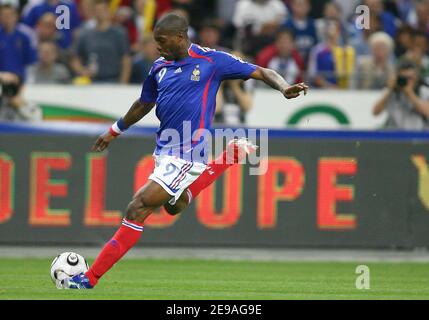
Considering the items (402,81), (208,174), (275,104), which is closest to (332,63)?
(275,104)

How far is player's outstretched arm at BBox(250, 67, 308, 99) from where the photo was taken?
10.1 metres

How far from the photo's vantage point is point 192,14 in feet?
65.2

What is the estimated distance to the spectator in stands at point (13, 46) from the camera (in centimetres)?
1794

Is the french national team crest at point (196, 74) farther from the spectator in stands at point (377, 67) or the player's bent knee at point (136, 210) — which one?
the spectator in stands at point (377, 67)

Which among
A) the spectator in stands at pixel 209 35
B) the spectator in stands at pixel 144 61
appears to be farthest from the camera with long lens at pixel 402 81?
the spectator in stands at pixel 144 61

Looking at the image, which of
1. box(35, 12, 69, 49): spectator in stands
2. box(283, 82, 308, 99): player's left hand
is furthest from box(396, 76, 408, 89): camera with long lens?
box(283, 82, 308, 99): player's left hand

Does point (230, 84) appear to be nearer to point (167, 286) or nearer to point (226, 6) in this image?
point (226, 6)

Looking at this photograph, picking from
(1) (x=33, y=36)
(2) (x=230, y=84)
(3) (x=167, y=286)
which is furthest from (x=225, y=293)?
(1) (x=33, y=36)

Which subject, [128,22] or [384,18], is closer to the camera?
[384,18]

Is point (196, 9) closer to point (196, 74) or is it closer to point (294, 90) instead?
point (196, 74)

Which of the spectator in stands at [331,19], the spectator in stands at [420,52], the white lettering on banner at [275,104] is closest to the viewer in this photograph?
the white lettering on banner at [275,104]

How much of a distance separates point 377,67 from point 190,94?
7438 mm

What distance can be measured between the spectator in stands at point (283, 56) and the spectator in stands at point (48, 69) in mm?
3099

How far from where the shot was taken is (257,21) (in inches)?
773
